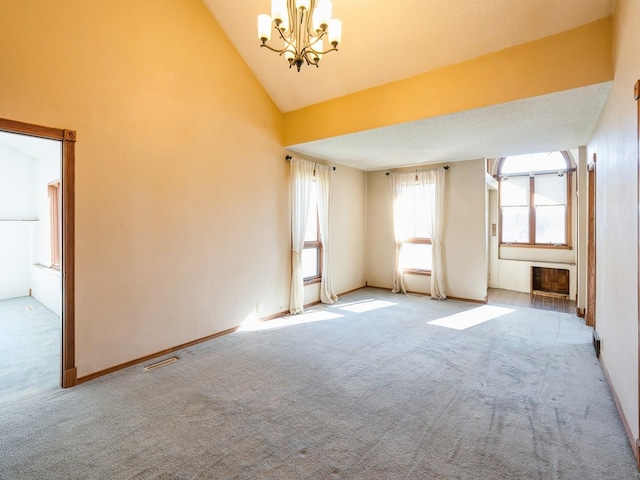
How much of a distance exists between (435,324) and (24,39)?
5.10 meters

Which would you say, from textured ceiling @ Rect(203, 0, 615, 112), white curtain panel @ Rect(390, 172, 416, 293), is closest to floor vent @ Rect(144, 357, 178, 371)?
textured ceiling @ Rect(203, 0, 615, 112)

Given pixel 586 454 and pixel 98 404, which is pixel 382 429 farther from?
pixel 98 404

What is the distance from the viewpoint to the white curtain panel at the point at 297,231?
15.9ft

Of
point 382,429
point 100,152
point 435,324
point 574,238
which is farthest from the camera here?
point 574,238

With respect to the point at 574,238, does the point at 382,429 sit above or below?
below

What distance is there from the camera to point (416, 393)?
2.55 metres

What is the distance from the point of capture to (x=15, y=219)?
5566 mm

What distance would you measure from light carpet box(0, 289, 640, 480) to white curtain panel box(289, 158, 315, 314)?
49.5 inches

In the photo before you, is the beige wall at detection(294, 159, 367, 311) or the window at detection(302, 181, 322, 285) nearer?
the window at detection(302, 181, 322, 285)

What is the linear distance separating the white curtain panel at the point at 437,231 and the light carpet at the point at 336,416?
85.6 inches

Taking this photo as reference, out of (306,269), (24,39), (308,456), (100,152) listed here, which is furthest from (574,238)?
(24,39)

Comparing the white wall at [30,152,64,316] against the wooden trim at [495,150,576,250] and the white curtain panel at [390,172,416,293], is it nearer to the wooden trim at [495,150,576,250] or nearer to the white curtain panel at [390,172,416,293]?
the white curtain panel at [390,172,416,293]

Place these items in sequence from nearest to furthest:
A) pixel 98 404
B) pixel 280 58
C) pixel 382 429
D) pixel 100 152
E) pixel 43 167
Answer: pixel 382 429 → pixel 98 404 → pixel 100 152 → pixel 280 58 → pixel 43 167

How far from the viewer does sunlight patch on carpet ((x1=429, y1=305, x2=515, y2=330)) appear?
14.2ft
